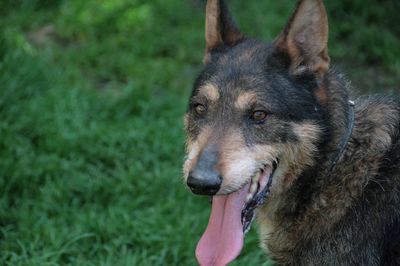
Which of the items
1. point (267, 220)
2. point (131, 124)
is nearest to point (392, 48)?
point (131, 124)

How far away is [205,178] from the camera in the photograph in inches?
141

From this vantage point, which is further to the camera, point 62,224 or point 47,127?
point 47,127

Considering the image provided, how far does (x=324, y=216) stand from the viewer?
12.7 ft

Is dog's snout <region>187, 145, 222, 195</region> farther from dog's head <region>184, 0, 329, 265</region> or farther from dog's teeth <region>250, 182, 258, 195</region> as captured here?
dog's teeth <region>250, 182, 258, 195</region>

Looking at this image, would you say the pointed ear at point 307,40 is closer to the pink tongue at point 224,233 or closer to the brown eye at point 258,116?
the brown eye at point 258,116

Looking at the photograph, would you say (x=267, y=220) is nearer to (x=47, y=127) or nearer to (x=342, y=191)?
(x=342, y=191)

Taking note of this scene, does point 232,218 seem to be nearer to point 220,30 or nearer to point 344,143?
point 344,143

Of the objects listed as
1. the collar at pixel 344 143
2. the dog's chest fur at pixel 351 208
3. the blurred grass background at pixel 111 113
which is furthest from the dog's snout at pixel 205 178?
the blurred grass background at pixel 111 113

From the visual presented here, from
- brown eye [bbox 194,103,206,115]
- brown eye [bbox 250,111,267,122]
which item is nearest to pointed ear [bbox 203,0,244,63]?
brown eye [bbox 194,103,206,115]

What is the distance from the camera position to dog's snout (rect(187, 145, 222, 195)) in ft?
11.7

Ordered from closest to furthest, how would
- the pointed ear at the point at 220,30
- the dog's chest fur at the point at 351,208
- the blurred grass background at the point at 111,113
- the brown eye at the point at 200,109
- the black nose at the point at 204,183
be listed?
the black nose at the point at 204,183, the dog's chest fur at the point at 351,208, the brown eye at the point at 200,109, the pointed ear at the point at 220,30, the blurred grass background at the point at 111,113

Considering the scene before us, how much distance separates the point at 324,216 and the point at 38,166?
3.11 m

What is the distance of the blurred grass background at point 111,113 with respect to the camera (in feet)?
17.6

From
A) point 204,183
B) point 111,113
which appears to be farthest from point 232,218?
point 111,113
